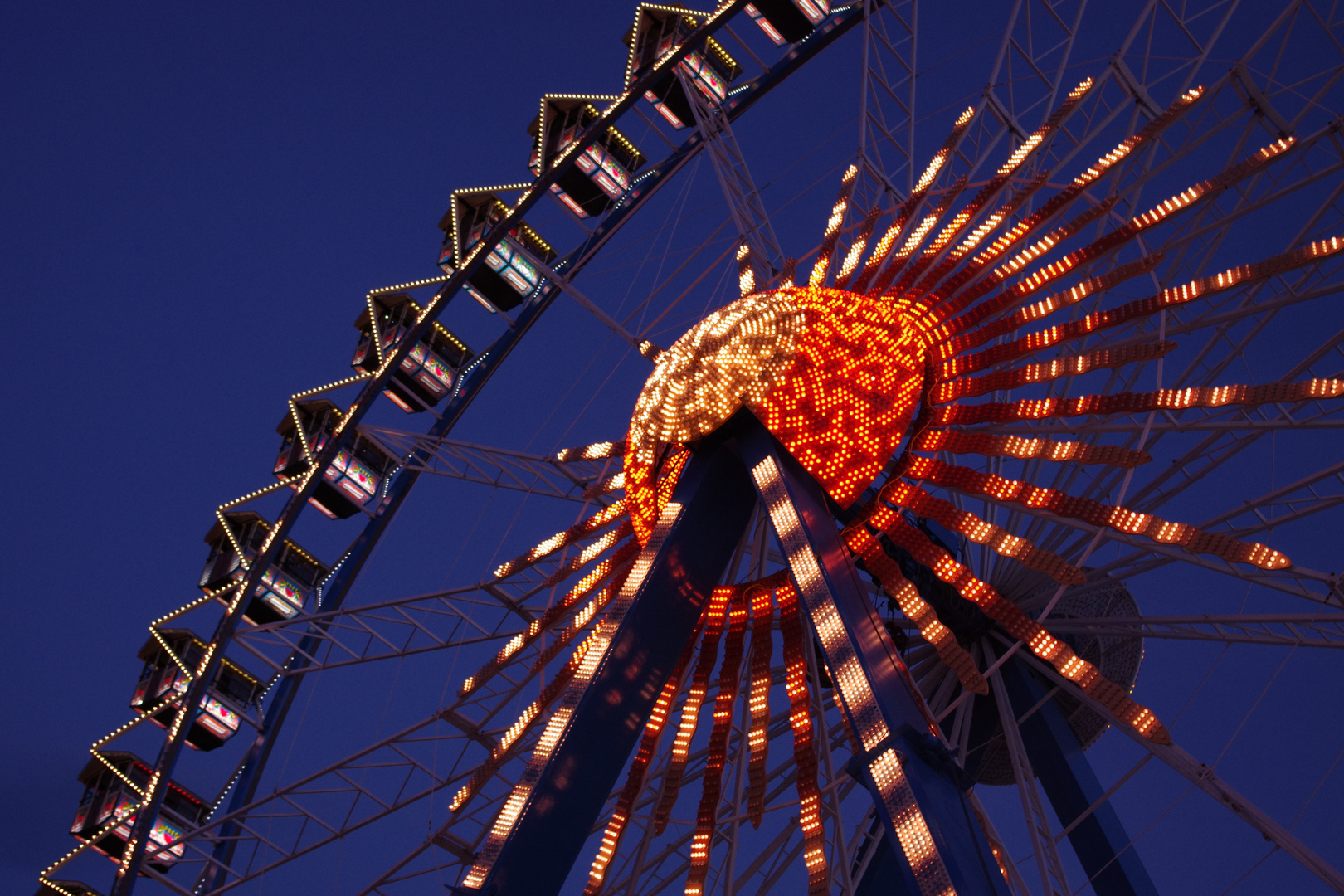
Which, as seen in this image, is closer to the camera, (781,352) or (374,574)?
(781,352)

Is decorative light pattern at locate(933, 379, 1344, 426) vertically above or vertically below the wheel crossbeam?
below

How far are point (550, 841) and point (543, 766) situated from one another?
512 mm

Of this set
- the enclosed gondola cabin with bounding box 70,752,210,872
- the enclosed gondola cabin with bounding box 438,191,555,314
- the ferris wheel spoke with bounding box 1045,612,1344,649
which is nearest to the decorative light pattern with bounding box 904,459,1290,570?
the ferris wheel spoke with bounding box 1045,612,1344,649

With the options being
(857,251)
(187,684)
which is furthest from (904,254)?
(187,684)

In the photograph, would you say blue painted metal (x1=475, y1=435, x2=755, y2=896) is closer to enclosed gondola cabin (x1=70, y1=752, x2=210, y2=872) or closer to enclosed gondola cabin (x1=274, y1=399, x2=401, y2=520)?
enclosed gondola cabin (x1=274, y1=399, x2=401, y2=520)

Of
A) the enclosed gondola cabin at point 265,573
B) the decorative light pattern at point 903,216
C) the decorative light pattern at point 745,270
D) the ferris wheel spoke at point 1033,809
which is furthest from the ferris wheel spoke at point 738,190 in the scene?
the enclosed gondola cabin at point 265,573

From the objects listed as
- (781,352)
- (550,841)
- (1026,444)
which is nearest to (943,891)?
(550,841)

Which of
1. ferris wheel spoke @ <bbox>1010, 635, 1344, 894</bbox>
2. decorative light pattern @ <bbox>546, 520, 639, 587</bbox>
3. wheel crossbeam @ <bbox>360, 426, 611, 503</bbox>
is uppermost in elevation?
wheel crossbeam @ <bbox>360, 426, 611, 503</bbox>

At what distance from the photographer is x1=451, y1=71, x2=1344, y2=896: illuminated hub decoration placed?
27.5 ft

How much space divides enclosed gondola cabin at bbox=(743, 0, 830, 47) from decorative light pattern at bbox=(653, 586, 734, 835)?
29.6 feet

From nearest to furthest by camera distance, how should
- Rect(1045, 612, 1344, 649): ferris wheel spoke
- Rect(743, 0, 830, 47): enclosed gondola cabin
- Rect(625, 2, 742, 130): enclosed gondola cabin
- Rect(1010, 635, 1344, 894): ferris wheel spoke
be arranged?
Rect(1010, 635, 1344, 894): ferris wheel spoke → Rect(1045, 612, 1344, 649): ferris wheel spoke → Rect(625, 2, 742, 130): enclosed gondola cabin → Rect(743, 0, 830, 47): enclosed gondola cabin

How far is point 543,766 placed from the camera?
8578 mm

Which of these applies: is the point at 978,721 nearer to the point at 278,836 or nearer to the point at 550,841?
the point at 550,841

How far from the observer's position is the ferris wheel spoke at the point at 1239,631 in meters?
9.49
